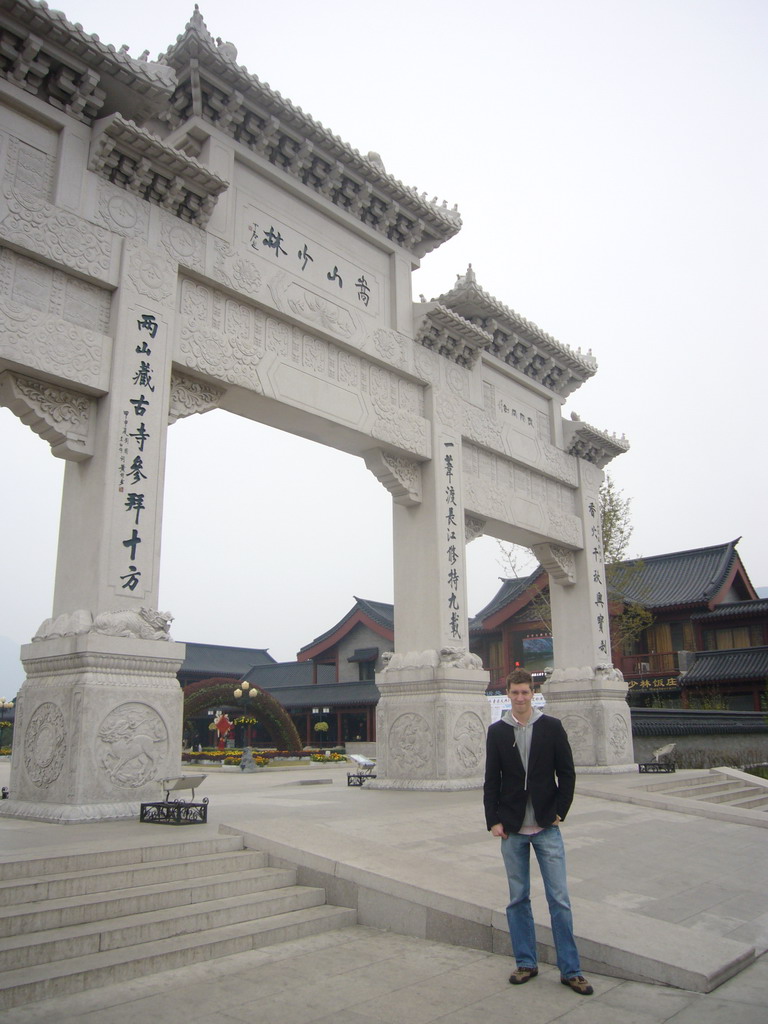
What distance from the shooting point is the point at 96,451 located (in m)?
7.22

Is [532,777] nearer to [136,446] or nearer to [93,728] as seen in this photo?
[93,728]

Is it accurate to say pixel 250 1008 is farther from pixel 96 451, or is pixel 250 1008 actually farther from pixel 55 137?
pixel 55 137

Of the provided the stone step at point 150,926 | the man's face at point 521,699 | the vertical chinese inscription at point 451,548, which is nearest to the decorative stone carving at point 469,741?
the vertical chinese inscription at point 451,548

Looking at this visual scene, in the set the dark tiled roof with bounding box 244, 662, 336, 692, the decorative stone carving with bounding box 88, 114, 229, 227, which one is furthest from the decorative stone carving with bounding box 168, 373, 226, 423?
the dark tiled roof with bounding box 244, 662, 336, 692

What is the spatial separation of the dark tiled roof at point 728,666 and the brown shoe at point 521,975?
64.5ft

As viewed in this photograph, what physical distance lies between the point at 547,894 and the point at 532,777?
507 millimetres

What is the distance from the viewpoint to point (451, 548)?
35.1 ft

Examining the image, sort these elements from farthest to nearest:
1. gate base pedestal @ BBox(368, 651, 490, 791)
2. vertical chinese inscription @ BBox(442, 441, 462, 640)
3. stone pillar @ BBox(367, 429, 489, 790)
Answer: vertical chinese inscription @ BBox(442, 441, 462, 640) → stone pillar @ BBox(367, 429, 489, 790) → gate base pedestal @ BBox(368, 651, 490, 791)

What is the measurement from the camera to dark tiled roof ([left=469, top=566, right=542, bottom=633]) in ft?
86.6

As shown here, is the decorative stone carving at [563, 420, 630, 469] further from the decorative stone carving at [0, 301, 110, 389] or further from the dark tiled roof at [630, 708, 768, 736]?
the decorative stone carving at [0, 301, 110, 389]

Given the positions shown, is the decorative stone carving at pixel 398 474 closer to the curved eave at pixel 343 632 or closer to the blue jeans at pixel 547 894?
the blue jeans at pixel 547 894

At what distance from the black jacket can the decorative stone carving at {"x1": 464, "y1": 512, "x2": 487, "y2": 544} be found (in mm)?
7919

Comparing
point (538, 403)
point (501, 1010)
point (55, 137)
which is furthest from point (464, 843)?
point (538, 403)

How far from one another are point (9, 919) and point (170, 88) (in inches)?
293
